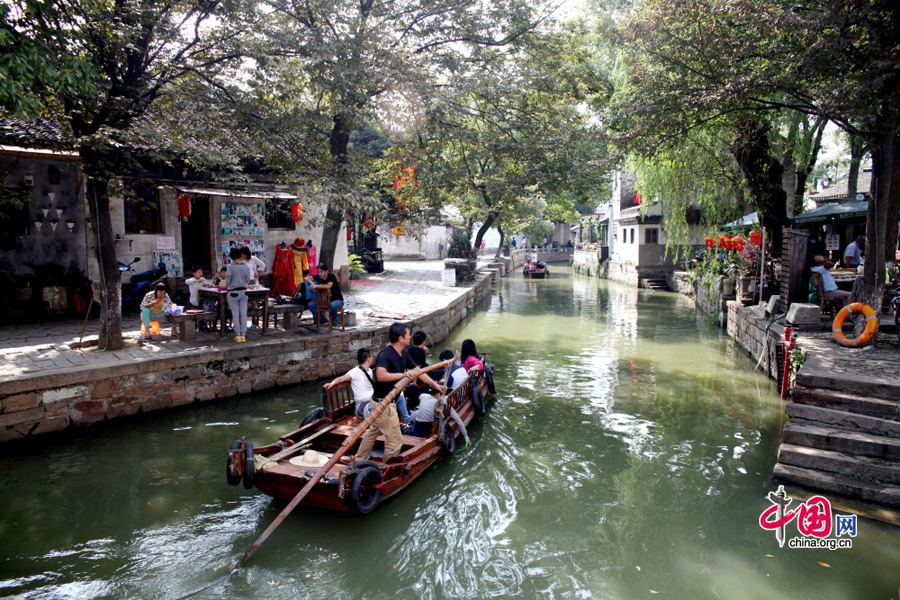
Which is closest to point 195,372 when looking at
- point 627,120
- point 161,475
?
point 161,475

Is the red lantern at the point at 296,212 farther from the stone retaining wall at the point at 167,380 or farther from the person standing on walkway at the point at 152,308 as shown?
the person standing on walkway at the point at 152,308

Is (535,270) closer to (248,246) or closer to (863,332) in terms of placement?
(248,246)

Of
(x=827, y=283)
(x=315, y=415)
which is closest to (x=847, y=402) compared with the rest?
(x=827, y=283)

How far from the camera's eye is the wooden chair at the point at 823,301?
978 cm

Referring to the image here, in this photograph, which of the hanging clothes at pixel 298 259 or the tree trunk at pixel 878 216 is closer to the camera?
the tree trunk at pixel 878 216

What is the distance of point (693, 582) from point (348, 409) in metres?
3.99

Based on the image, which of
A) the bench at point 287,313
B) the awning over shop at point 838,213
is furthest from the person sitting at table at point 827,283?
the bench at point 287,313

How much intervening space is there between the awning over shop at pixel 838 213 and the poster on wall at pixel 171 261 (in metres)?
14.5

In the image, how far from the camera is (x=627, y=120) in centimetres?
1070

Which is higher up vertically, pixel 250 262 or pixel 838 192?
pixel 838 192

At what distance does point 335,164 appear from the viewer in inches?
398

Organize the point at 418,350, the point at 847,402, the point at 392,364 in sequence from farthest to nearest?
1. the point at 418,350
2. the point at 847,402
3. the point at 392,364

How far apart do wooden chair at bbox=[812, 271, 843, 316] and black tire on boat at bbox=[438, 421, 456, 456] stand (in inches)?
300

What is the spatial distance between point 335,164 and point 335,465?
645cm
